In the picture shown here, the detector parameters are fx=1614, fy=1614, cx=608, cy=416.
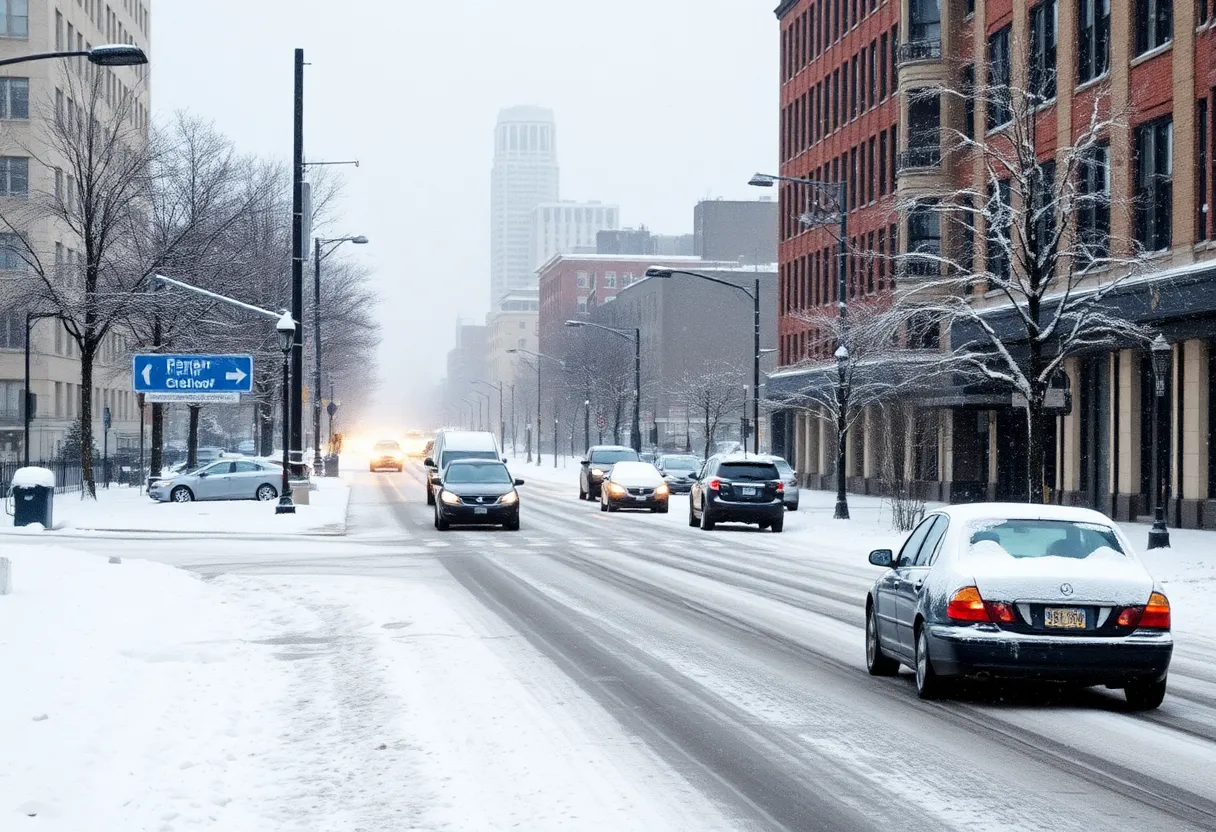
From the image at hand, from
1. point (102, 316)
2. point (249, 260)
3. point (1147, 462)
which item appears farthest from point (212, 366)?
point (1147, 462)

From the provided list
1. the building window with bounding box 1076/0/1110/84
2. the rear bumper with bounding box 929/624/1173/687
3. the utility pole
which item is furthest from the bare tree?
the rear bumper with bounding box 929/624/1173/687

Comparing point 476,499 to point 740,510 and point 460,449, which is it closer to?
point 740,510

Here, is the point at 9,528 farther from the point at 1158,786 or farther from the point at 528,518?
the point at 1158,786

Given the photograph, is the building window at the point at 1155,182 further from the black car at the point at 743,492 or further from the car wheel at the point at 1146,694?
the car wheel at the point at 1146,694

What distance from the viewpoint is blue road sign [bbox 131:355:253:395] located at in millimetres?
39375

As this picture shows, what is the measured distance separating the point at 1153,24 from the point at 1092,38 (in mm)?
3678

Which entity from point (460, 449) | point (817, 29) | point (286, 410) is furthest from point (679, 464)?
point (286, 410)

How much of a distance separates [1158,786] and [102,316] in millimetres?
39555

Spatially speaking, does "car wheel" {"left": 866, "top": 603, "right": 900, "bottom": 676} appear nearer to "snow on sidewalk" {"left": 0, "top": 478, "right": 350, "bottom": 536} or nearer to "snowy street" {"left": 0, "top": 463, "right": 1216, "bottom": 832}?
"snowy street" {"left": 0, "top": 463, "right": 1216, "bottom": 832}

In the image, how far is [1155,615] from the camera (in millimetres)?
11023

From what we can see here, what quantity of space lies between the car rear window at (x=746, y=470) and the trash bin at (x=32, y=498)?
1500 cm

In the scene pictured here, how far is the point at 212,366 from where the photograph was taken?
129ft

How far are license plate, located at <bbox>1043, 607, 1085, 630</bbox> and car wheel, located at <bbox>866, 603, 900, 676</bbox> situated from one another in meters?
2.21

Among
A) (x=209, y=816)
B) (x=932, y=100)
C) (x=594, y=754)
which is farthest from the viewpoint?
(x=932, y=100)
